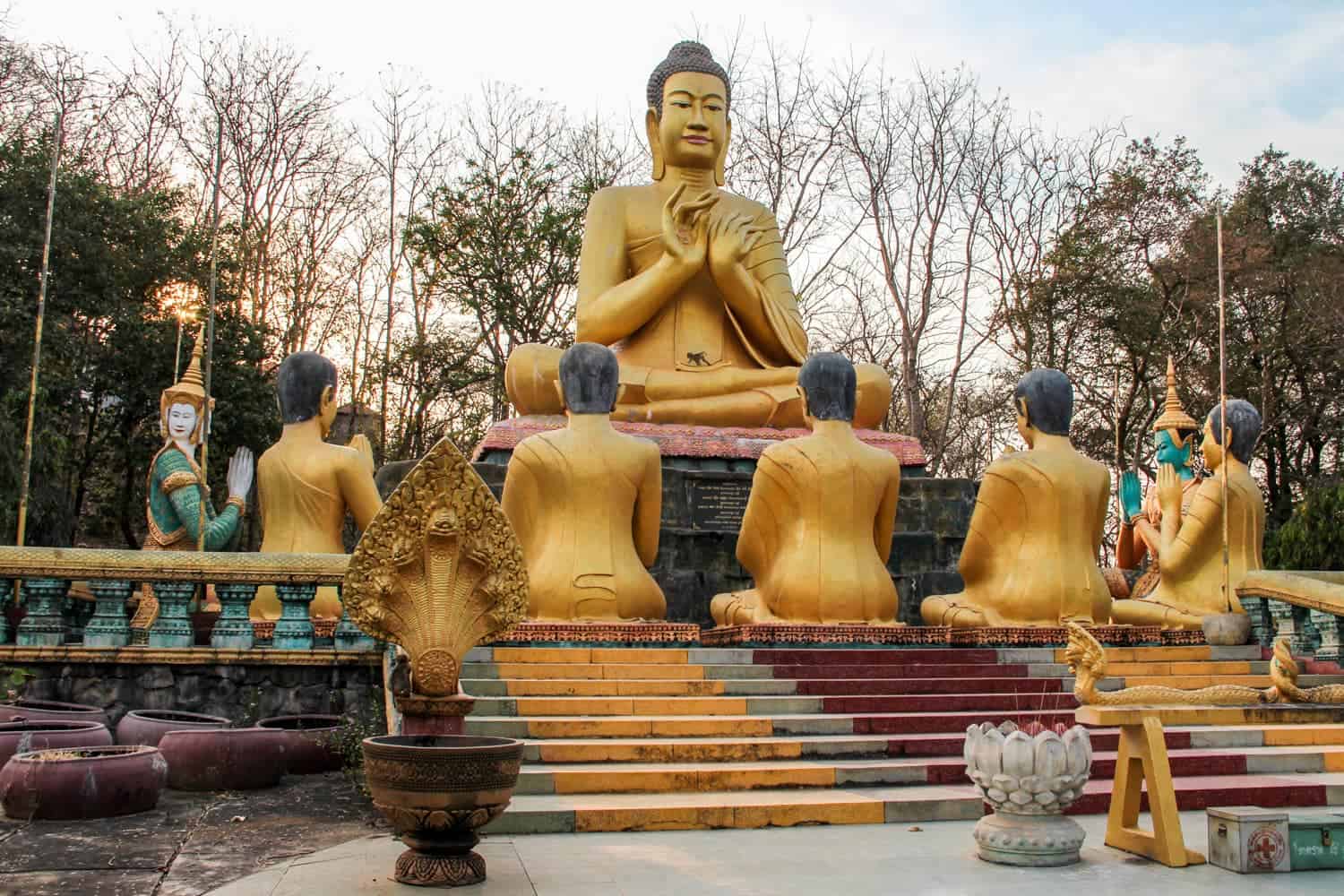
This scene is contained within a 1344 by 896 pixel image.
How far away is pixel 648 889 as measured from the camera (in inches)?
177

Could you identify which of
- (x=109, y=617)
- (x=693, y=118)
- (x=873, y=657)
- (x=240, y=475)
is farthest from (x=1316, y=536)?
(x=109, y=617)

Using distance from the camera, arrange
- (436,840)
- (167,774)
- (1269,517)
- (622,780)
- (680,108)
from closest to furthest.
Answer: (436,840)
(622,780)
(167,774)
(680,108)
(1269,517)

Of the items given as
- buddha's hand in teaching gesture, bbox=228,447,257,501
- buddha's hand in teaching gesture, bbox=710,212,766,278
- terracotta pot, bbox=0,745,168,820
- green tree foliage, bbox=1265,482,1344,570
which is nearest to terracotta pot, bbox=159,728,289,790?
terracotta pot, bbox=0,745,168,820

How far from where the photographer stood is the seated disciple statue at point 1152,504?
37.3 feet

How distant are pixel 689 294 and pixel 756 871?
8758 mm

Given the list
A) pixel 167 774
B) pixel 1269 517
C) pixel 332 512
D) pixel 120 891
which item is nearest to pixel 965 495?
pixel 332 512

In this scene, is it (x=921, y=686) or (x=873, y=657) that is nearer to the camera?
(x=921, y=686)

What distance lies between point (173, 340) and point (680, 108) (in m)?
11.1

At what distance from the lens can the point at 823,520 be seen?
29.4ft

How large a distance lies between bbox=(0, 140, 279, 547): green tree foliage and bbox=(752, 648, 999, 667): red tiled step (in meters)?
12.8

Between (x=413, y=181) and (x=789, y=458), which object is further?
(x=413, y=181)

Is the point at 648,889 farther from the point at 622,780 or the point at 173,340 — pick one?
the point at 173,340

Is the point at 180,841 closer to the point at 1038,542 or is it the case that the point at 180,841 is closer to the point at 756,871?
the point at 756,871

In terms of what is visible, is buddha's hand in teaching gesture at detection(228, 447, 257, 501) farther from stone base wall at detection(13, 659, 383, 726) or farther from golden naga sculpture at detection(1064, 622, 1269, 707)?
golden naga sculpture at detection(1064, 622, 1269, 707)
